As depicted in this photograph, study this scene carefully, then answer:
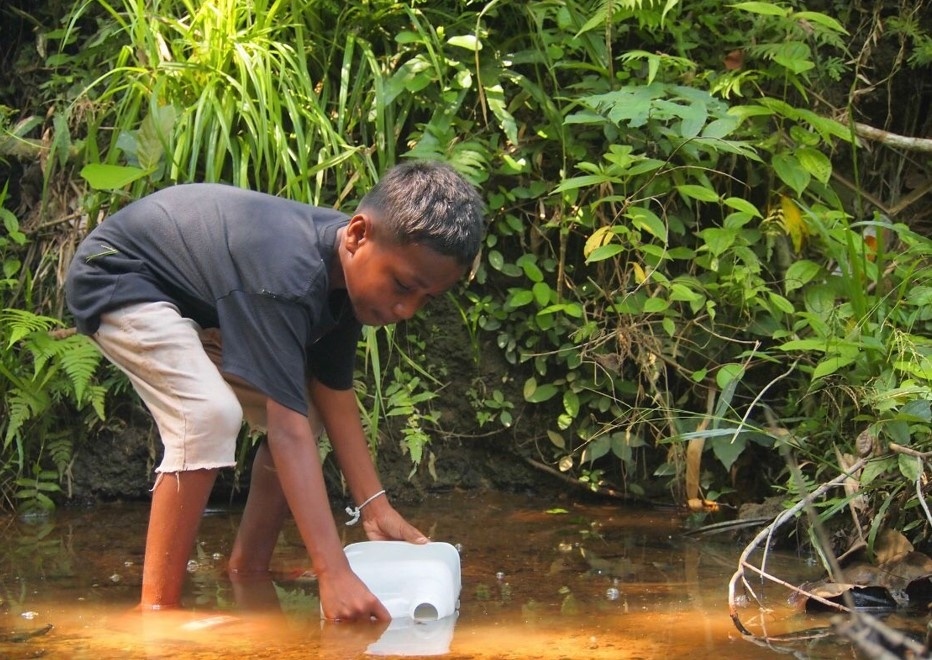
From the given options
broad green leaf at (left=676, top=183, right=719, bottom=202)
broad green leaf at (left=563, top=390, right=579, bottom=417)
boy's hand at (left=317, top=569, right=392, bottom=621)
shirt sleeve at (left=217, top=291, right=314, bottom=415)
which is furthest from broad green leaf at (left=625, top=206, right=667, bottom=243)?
boy's hand at (left=317, top=569, right=392, bottom=621)

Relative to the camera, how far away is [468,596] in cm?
255

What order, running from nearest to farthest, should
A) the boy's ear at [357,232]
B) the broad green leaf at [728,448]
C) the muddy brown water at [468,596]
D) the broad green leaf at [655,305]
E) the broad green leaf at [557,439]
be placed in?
the muddy brown water at [468,596]
the boy's ear at [357,232]
the broad green leaf at [728,448]
the broad green leaf at [655,305]
the broad green leaf at [557,439]

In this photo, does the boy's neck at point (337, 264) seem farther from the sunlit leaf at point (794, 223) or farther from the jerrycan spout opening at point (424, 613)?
the sunlit leaf at point (794, 223)

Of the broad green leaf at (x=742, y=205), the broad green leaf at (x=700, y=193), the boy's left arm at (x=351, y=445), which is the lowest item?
the boy's left arm at (x=351, y=445)

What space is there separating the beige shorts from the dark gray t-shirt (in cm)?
5

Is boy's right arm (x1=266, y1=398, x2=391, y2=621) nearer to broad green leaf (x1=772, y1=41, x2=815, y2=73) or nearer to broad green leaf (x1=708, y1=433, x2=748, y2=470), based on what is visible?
broad green leaf (x1=708, y1=433, x2=748, y2=470)

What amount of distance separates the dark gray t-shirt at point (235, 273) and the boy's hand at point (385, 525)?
423 mm

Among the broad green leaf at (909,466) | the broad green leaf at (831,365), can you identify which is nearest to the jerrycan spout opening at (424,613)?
the broad green leaf at (909,466)

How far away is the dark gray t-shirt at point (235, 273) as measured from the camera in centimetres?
224

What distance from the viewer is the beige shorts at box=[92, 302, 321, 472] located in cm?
233

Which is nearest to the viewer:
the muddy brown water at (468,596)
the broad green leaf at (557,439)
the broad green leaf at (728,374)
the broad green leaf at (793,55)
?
the muddy brown water at (468,596)

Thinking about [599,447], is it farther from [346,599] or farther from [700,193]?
[346,599]

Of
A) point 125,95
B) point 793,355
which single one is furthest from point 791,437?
point 125,95

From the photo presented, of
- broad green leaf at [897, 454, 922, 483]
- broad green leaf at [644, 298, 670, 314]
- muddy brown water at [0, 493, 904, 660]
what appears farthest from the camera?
broad green leaf at [644, 298, 670, 314]
